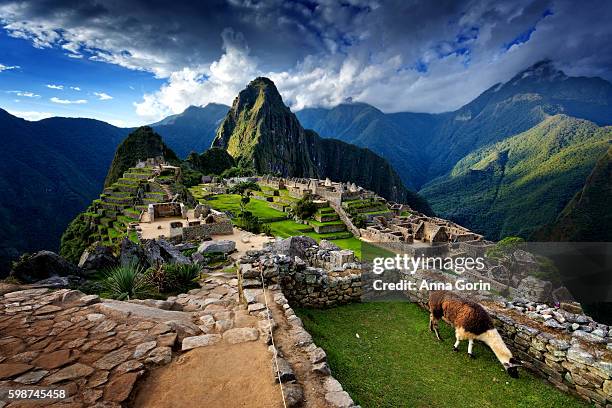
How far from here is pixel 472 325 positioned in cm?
604

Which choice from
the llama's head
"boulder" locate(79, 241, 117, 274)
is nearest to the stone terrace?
the llama's head

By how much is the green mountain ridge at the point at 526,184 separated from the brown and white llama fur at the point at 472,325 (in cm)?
11151

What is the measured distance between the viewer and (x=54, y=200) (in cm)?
11269

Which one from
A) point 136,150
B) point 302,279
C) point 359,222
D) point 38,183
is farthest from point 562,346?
point 38,183

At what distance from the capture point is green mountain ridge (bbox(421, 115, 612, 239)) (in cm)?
11308

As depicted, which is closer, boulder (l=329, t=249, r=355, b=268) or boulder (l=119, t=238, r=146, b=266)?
boulder (l=329, t=249, r=355, b=268)

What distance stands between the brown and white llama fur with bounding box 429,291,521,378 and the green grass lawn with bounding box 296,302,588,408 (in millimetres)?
246

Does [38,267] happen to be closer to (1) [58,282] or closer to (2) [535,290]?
(1) [58,282]

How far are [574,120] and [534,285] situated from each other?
23960cm

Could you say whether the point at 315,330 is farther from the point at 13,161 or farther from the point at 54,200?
the point at 13,161

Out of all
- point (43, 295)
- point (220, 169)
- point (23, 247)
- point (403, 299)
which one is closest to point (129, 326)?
point (43, 295)

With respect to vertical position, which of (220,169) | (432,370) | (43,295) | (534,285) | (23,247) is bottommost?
(23,247)

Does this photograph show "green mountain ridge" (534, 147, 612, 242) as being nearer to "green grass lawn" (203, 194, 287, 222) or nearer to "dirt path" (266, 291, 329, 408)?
"green grass lawn" (203, 194, 287, 222)

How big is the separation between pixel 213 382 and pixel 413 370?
12.0ft
